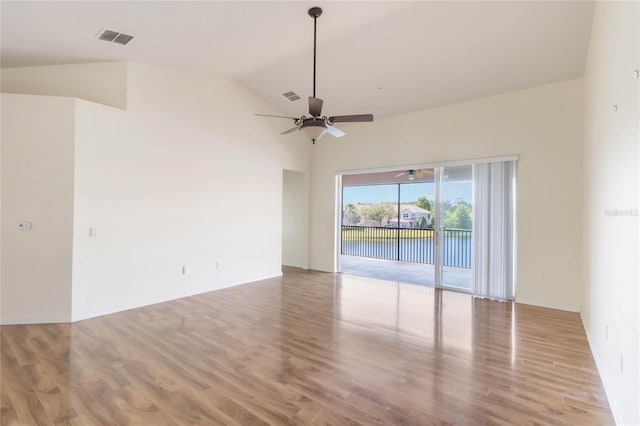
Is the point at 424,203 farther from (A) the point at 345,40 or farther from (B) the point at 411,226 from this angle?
(A) the point at 345,40

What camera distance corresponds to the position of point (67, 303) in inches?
154

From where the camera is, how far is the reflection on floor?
578 cm

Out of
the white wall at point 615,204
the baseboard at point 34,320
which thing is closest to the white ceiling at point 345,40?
the white wall at point 615,204

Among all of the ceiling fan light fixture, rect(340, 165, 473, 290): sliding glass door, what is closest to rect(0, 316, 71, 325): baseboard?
the ceiling fan light fixture

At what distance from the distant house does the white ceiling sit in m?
3.94

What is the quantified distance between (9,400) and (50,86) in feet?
13.3

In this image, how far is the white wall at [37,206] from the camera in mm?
3734

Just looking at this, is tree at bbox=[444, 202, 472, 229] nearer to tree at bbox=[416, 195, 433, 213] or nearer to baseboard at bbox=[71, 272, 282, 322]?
tree at bbox=[416, 195, 433, 213]

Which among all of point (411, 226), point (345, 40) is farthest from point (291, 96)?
point (411, 226)

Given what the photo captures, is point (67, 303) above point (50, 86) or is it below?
below

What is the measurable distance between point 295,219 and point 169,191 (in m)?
3.36

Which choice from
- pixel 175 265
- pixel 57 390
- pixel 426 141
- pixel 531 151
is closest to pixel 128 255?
pixel 175 265

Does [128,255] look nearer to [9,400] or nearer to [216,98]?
[9,400]

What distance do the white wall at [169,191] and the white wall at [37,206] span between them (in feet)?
0.19
